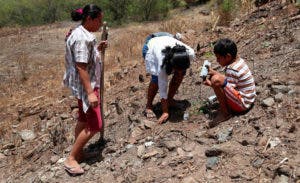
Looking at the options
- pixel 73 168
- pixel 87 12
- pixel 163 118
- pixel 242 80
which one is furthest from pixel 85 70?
pixel 242 80

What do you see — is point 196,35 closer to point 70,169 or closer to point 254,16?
point 254,16

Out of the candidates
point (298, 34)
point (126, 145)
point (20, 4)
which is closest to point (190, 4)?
point (20, 4)

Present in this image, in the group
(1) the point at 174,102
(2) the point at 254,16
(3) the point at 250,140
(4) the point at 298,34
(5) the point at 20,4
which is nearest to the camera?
(3) the point at 250,140

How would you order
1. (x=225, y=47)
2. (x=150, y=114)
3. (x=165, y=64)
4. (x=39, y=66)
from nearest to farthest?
(x=225, y=47) → (x=165, y=64) → (x=150, y=114) → (x=39, y=66)

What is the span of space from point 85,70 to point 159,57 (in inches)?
30.4

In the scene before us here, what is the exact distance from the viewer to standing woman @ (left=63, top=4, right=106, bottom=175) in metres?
3.36

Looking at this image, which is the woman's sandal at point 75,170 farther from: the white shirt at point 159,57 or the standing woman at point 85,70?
the white shirt at point 159,57

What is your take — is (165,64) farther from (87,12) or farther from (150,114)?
(87,12)

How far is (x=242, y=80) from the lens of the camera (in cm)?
366

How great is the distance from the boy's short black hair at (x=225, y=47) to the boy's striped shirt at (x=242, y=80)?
0.33 feet

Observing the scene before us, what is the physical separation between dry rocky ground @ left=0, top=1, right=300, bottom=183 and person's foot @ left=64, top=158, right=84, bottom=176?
2.1 inches

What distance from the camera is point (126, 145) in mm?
3979

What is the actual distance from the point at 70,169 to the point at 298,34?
3018mm

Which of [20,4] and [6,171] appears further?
[20,4]
